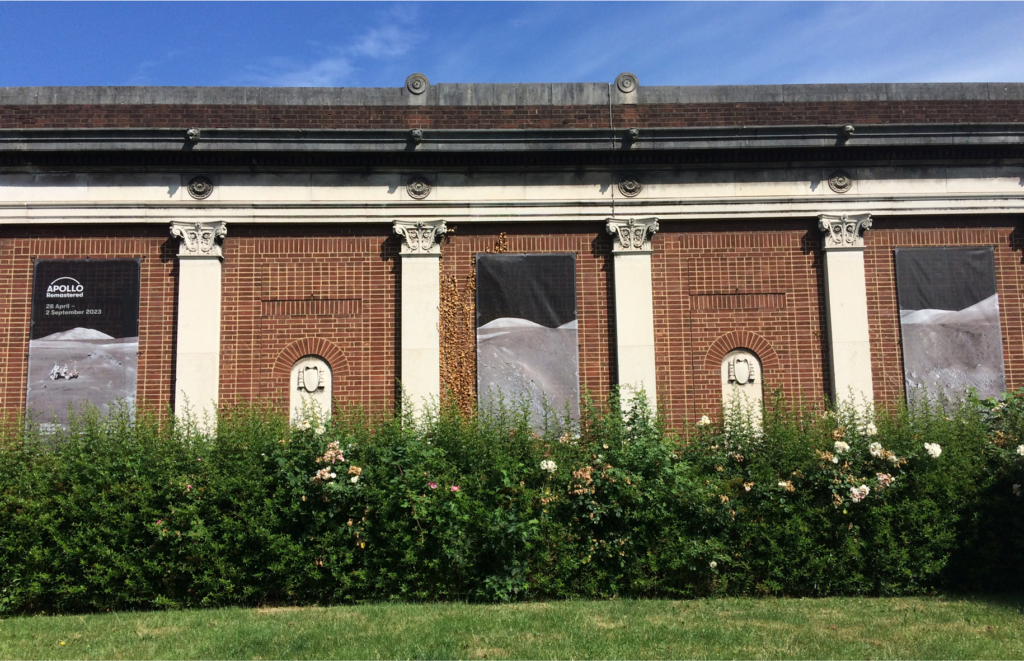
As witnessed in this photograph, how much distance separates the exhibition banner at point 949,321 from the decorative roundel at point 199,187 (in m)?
11.3

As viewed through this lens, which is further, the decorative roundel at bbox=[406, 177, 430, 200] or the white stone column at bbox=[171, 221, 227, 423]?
the decorative roundel at bbox=[406, 177, 430, 200]

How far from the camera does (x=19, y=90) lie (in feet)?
48.0

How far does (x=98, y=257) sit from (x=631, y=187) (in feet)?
28.5

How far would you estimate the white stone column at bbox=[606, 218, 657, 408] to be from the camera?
14.0 meters

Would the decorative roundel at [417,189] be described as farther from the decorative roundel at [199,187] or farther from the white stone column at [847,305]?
the white stone column at [847,305]

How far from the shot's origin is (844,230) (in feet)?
47.2

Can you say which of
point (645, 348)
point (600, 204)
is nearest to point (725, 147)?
point (600, 204)

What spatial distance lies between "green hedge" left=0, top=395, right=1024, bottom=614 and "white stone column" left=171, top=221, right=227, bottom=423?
3693 millimetres

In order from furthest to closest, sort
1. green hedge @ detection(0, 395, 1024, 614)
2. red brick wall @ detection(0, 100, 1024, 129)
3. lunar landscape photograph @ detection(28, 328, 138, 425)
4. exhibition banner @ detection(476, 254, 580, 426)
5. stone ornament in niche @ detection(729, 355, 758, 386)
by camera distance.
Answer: red brick wall @ detection(0, 100, 1024, 129) → stone ornament in niche @ detection(729, 355, 758, 386) → exhibition banner @ detection(476, 254, 580, 426) → lunar landscape photograph @ detection(28, 328, 138, 425) → green hedge @ detection(0, 395, 1024, 614)

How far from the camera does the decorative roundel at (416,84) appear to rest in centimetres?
1476

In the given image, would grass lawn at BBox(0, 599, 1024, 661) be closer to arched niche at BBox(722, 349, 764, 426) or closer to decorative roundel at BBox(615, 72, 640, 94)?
arched niche at BBox(722, 349, 764, 426)

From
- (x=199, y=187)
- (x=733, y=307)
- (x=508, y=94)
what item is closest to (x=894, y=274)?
(x=733, y=307)

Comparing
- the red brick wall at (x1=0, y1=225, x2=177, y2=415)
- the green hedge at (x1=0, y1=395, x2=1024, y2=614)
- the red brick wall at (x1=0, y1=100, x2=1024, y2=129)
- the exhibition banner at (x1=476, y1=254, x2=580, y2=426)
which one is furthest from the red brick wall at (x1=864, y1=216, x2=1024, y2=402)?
the red brick wall at (x1=0, y1=225, x2=177, y2=415)

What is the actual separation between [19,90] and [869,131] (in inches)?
548
